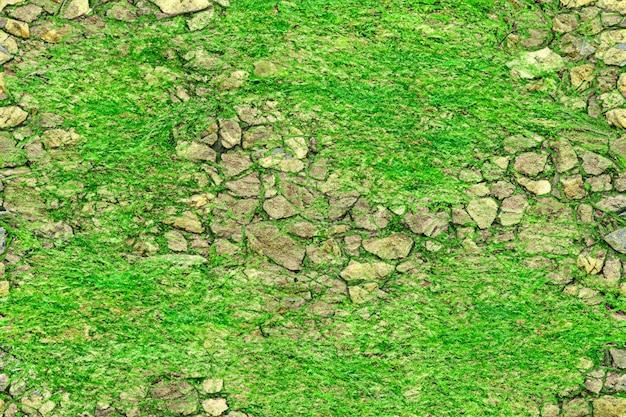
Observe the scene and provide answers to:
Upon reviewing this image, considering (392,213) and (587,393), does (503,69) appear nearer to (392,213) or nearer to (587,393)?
(392,213)

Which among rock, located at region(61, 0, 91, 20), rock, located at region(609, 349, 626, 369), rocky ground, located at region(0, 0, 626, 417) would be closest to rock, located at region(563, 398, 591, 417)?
rocky ground, located at region(0, 0, 626, 417)

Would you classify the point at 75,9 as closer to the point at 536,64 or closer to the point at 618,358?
the point at 536,64

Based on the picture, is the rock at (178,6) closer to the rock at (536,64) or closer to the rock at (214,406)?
the rock at (536,64)

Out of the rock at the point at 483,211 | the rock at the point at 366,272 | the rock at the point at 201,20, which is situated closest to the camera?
the rock at the point at 366,272

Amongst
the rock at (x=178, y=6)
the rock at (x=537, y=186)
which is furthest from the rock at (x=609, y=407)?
the rock at (x=178, y=6)

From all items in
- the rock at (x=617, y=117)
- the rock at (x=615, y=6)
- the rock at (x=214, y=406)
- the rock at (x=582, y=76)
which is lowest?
the rock at (x=214, y=406)

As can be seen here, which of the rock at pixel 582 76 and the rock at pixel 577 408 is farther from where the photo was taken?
the rock at pixel 582 76

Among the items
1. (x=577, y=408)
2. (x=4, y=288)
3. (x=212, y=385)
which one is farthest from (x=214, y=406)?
(x=577, y=408)
